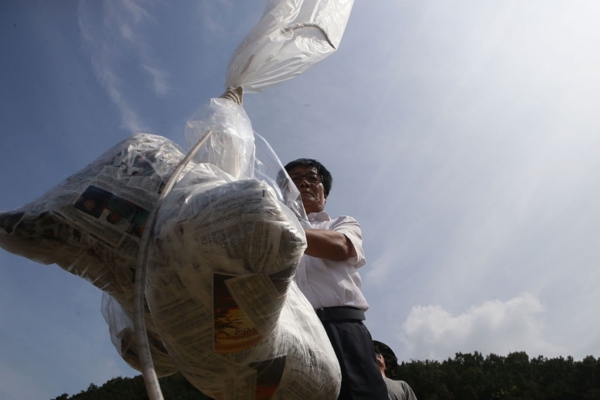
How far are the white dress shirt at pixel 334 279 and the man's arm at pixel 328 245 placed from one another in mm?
46

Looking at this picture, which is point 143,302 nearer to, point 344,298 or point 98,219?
point 98,219

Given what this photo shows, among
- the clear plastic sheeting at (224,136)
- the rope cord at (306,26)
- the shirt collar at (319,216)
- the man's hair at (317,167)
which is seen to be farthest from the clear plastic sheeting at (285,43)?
the shirt collar at (319,216)

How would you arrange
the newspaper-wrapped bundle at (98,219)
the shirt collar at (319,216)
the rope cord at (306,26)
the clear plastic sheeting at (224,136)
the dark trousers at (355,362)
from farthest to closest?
1. the shirt collar at (319,216)
2. the rope cord at (306,26)
3. the dark trousers at (355,362)
4. the clear plastic sheeting at (224,136)
5. the newspaper-wrapped bundle at (98,219)

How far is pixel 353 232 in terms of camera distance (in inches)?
62.5

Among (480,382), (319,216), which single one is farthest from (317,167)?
(480,382)

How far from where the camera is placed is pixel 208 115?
1.16m

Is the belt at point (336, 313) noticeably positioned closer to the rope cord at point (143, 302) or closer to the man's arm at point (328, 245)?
the man's arm at point (328, 245)

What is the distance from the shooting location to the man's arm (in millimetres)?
1338

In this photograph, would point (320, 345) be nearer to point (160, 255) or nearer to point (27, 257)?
point (160, 255)

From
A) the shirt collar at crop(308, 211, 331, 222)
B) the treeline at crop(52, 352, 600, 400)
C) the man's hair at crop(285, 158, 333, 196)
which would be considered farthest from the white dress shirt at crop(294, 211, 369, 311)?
the treeline at crop(52, 352, 600, 400)

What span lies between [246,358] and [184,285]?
190mm

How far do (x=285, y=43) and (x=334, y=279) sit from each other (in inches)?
34.1

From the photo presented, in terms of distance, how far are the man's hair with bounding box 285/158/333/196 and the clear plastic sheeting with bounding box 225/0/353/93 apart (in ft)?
1.44

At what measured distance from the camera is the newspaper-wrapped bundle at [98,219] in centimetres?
83
